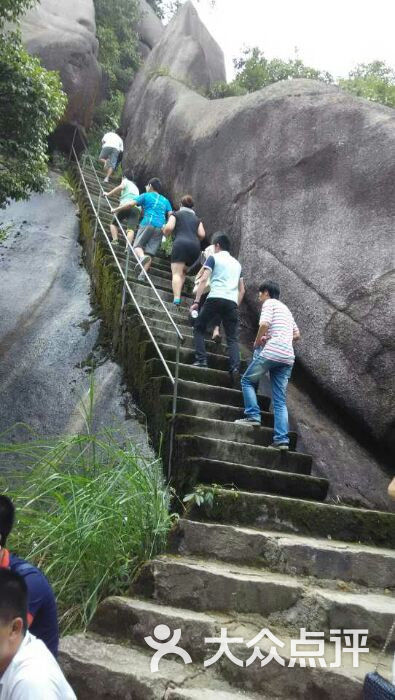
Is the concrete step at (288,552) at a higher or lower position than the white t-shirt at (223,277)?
lower

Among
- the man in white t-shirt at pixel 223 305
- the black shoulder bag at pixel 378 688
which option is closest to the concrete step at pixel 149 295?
the man in white t-shirt at pixel 223 305

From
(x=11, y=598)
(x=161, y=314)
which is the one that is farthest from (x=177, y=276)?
(x=11, y=598)

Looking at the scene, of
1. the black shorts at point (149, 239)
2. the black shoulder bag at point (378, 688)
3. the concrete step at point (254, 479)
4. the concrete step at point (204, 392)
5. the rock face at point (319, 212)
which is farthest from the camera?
the black shorts at point (149, 239)

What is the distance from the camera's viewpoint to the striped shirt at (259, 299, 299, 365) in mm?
5000

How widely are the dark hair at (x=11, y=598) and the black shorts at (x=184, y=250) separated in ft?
19.2

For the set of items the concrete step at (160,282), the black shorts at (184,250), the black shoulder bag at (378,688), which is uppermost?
the black shoulder bag at (378,688)

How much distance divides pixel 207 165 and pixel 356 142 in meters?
3.25

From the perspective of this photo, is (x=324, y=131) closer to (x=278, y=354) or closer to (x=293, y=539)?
(x=278, y=354)

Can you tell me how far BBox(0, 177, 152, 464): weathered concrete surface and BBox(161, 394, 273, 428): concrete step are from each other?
2.44 feet

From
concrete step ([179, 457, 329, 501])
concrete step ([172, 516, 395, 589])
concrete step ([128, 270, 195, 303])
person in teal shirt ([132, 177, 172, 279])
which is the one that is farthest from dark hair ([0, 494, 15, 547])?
person in teal shirt ([132, 177, 172, 279])

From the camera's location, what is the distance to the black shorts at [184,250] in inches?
285

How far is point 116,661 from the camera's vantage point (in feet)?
9.72

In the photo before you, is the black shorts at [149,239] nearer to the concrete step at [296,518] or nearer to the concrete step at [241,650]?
the concrete step at [296,518]

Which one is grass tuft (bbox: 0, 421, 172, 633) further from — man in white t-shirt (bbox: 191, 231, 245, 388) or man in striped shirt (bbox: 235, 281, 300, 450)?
man in white t-shirt (bbox: 191, 231, 245, 388)
